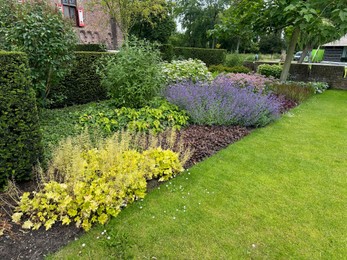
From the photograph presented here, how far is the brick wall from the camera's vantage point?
30.3ft

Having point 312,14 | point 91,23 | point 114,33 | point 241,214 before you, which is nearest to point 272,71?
point 312,14

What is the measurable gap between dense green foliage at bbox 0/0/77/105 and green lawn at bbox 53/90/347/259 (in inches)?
114

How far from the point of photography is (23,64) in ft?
7.82

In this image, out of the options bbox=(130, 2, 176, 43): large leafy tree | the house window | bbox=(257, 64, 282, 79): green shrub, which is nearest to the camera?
bbox=(257, 64, 282, 79): green shrub

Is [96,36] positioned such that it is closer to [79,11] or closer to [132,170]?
[79,11]

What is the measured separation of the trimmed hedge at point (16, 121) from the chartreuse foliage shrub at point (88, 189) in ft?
0.89

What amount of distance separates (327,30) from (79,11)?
13.4m

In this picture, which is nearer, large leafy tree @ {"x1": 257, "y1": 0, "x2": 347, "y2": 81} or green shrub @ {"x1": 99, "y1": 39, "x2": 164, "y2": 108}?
green shrub @ {"x1": 99, "y1": 39, "x2": 164, "y2": 108}

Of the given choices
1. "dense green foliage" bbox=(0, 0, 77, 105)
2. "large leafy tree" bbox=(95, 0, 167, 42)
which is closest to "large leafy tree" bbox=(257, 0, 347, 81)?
"dense green foliage" bbox=(0, 0, 77, 105)

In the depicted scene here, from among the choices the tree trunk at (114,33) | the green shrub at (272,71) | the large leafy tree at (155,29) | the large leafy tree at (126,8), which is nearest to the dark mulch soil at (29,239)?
the green shrub at (272,71)

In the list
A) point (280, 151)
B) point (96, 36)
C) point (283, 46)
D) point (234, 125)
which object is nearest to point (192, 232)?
point (280, 151)

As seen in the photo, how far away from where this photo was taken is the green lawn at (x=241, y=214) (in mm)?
1907

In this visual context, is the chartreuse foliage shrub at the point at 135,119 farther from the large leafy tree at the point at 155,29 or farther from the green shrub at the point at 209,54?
the large leafy tree at the point at 155,29

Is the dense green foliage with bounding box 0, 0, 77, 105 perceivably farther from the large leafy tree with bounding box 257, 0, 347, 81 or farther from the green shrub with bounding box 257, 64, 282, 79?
the green shrub with bounding box 257, 64, 282, 79
